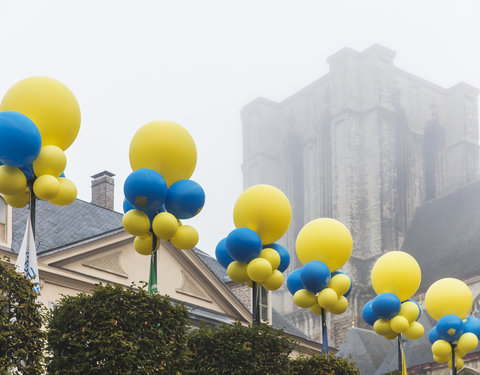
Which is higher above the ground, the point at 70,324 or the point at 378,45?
the point at 378,45

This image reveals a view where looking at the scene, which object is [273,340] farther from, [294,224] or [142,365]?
[294,224]

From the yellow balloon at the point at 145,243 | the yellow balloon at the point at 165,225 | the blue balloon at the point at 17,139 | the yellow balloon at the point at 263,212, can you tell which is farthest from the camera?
the yellow balloon at the point at 263,212

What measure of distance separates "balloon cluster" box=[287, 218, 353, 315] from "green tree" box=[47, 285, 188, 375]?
3.70m

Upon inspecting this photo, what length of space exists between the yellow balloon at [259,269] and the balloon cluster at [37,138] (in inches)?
130

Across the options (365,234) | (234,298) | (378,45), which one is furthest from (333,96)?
(234,298)

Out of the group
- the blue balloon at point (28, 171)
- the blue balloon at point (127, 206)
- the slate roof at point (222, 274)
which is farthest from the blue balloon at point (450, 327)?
the slate roof at point (222, 274)

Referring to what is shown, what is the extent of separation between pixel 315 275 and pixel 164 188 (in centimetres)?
349

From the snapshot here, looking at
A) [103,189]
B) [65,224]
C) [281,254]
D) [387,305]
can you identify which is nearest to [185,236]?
[281,254]

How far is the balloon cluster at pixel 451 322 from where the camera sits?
59.1 feet

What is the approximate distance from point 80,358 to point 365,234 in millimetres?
51958

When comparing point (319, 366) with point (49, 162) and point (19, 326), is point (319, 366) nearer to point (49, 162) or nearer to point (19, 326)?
point (49, 162)

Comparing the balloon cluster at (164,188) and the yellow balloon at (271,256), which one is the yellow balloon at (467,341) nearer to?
the yellow balloon at (271,256)

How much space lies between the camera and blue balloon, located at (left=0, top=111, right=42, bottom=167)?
11.4 metres

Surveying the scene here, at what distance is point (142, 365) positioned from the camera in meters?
11.8
